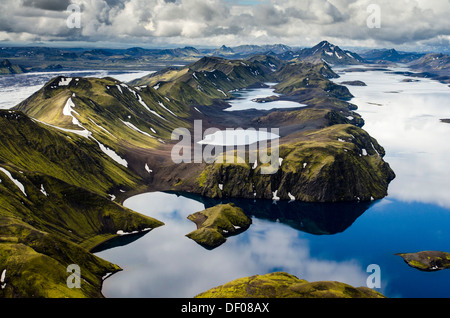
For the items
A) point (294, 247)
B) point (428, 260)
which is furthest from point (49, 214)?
point (428, 260)

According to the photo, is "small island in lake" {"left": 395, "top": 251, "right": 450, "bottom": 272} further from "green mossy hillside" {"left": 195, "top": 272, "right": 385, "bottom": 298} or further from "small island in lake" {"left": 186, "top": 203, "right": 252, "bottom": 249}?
"small island in lake" {"left": 186, "top": 203, "right": 252, "bottom": 249}

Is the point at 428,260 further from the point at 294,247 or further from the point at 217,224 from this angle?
the point at 217,224

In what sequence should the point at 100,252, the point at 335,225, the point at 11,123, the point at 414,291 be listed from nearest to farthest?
the point at 414,291 < the point at 100,252 < the point at 335,225 < the point at 11,123

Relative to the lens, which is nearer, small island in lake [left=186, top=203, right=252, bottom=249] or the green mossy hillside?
the green mossy hillside

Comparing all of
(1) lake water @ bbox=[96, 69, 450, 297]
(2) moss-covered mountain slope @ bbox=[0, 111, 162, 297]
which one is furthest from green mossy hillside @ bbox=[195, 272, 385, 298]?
(2) moss-covered mountain slope @ bbox=[0, 111, 162, 297]

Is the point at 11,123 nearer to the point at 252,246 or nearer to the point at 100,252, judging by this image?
the point at 100,252

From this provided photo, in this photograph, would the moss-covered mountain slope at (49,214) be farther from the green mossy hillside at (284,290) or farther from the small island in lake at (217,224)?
the green mossy hillside at (284,290)

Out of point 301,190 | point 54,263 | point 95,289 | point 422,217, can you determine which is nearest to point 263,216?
point 301,190

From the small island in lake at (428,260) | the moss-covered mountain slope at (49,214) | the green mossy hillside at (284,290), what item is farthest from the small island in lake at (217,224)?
the small island in lake at (428,260)
